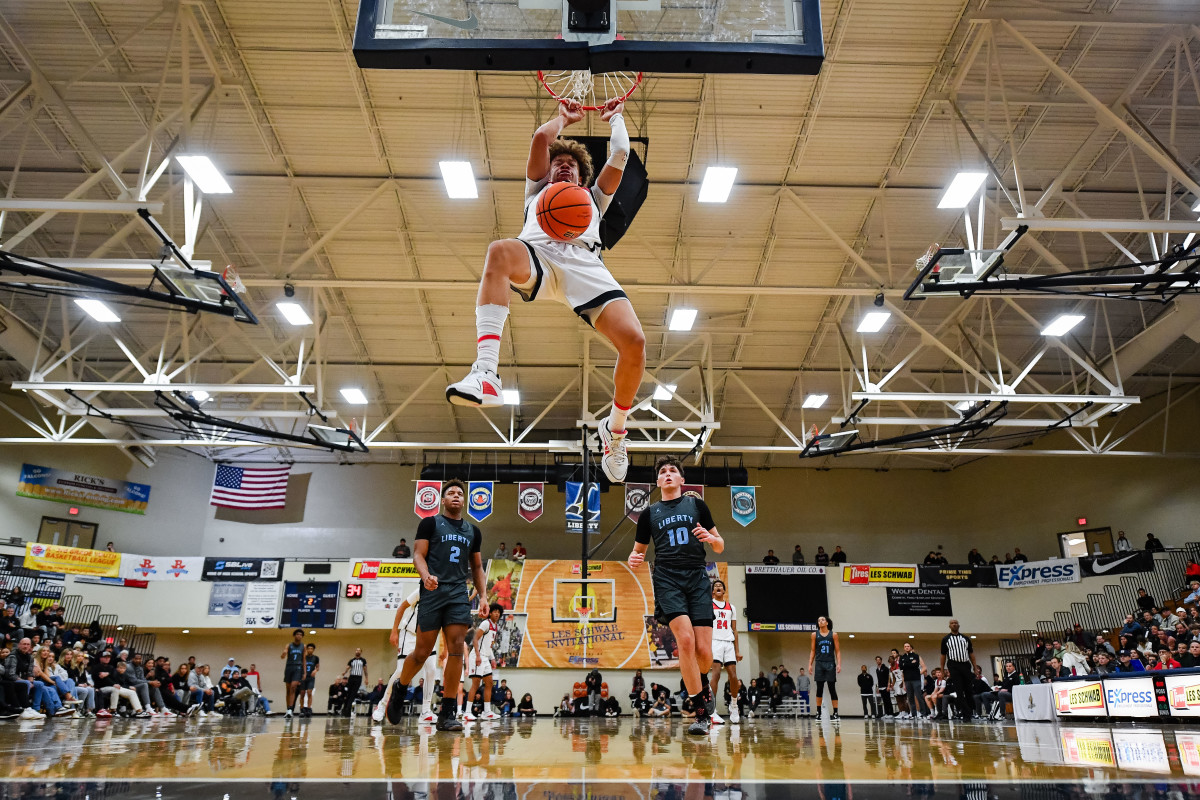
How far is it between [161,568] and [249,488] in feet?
11.0

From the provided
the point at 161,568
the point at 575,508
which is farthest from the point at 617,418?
the point at 161,568

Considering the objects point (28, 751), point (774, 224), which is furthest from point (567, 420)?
point (28, 751)

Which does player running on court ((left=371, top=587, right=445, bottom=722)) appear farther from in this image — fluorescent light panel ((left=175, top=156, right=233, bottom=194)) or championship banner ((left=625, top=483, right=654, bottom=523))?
championship banner ((left=625, top=483, right=654, bottom=523))

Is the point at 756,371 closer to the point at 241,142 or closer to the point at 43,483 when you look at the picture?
the point at 241,142

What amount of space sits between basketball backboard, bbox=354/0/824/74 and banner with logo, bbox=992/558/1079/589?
22.1 metres

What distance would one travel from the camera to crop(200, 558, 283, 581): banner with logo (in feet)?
76.4

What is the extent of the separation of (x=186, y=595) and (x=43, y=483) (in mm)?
4927

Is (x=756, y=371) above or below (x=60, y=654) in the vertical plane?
above

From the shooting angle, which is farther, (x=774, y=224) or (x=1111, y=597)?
(x=1111, y=597)

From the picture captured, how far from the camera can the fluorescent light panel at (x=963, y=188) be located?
1188 centimetres

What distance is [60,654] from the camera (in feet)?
47.7

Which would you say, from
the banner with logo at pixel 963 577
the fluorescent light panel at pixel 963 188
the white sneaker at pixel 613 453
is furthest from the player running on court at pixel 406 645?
the banner with logo at pixel 963 577

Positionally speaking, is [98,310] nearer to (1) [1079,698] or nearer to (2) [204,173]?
(2) [204,173]

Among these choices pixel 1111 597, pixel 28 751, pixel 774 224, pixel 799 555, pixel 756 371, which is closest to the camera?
pixel 28 751
